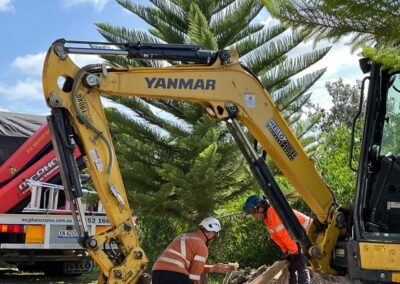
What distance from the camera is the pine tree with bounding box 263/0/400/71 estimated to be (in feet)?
11.4

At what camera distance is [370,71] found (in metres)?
5.83

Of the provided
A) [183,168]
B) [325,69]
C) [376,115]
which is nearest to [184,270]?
[376,115]

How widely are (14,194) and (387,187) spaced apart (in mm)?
6683

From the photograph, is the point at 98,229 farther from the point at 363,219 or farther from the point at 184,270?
the point at 363,219

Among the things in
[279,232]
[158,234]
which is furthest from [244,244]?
[279,232]

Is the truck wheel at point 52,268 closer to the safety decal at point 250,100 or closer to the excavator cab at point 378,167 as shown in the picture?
the safety decal at point 250,100

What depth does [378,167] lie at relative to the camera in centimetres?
589

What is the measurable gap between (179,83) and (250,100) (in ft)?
2.52

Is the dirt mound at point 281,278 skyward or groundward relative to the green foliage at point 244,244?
groundward

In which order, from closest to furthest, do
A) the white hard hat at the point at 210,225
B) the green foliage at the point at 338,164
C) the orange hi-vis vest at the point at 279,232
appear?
the white hard hat at the point at 210,225
the orange hi-vis vest at the point at 279,232
the green foliage at the point at 338,164

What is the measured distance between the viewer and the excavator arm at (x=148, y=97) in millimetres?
6090

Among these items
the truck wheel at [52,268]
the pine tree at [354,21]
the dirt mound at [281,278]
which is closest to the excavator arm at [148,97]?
the dirt mound at [281,278]

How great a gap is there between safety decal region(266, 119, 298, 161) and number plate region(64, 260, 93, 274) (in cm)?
668

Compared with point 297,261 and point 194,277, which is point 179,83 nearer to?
point 194,277
